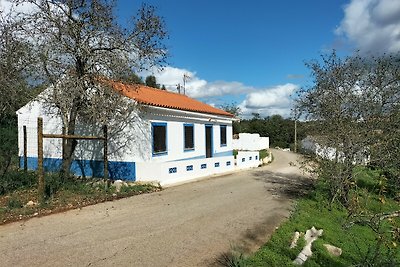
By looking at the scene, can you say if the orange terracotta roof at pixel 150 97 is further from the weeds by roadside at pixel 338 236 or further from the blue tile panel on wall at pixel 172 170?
the weeds by roadside at pixel 338 236

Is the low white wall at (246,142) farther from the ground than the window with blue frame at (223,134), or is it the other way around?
the window with blue frame at (223,134)

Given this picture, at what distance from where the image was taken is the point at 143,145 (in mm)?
14297

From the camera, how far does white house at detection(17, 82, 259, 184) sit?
13.9 meters

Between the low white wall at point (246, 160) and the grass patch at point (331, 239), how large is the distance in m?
8.58

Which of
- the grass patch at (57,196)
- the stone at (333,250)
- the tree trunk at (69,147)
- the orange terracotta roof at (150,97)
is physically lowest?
the stone at (333,250)

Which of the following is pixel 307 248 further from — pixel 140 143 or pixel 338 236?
pixel 140 143

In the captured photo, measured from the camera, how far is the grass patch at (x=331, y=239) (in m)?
4.51

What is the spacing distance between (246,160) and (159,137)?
26.5ft

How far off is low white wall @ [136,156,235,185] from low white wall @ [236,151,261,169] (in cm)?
316

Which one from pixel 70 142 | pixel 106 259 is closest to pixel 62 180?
pixel 70 142

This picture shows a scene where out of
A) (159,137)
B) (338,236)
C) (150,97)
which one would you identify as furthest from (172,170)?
(338,236)

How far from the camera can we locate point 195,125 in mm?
18500

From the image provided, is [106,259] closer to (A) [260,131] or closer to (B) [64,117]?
(B) [64,117]

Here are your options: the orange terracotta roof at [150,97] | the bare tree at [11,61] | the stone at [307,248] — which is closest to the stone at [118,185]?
the orange terracotta roof at [150,97]
